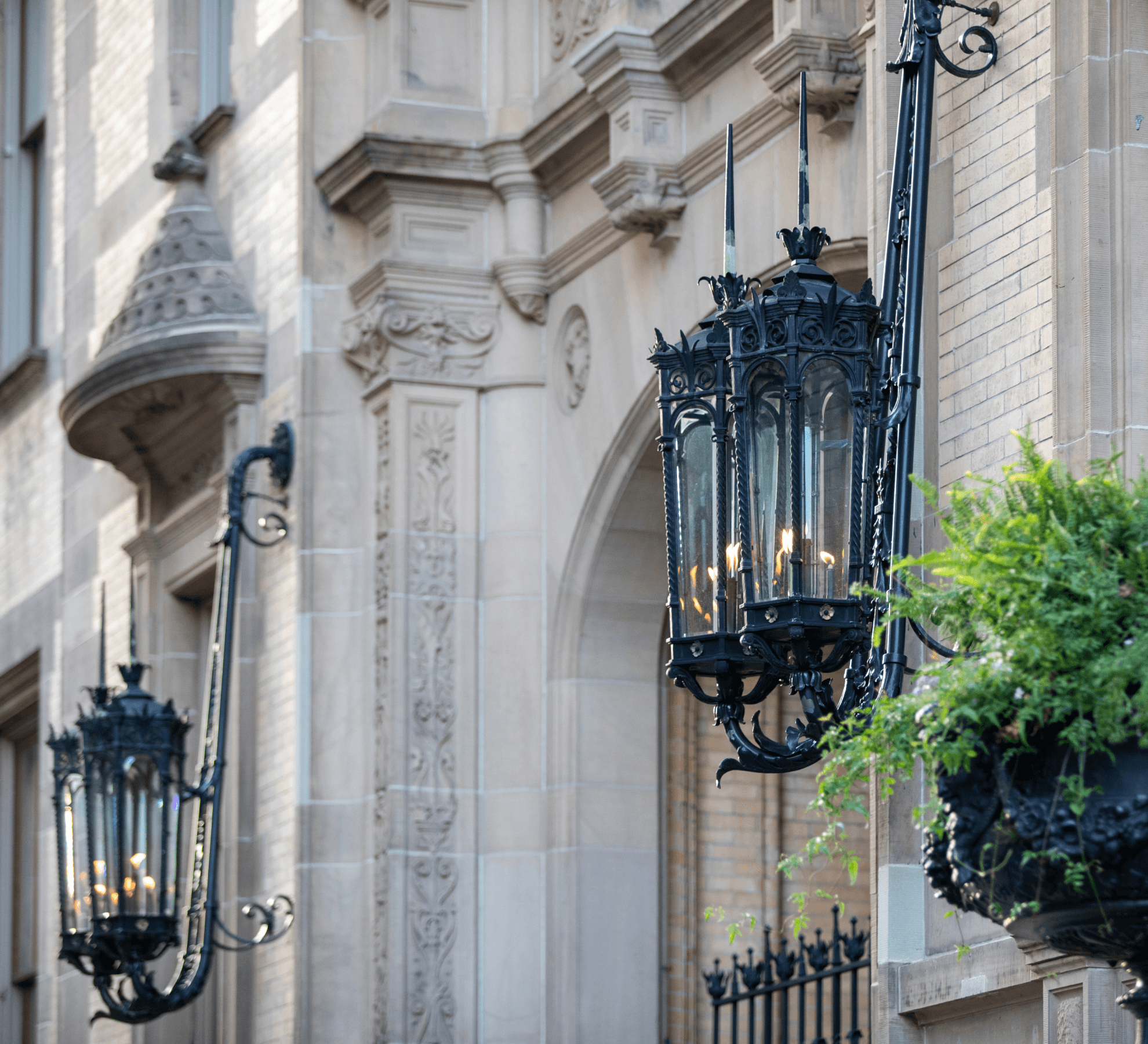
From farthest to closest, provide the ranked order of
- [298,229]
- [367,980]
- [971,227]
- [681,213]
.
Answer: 1. [298,229]
2. [367,980]
3. [681,213]
4. [971,227]

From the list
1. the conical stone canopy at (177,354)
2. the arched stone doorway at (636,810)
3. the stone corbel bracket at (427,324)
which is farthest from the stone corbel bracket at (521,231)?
the conical stone canopy at (177,354)

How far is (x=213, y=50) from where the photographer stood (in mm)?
14023

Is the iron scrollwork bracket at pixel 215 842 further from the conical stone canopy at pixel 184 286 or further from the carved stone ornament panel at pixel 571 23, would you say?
the carved stone ornament panel at pixel 571 23

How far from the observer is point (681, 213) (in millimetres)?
10359

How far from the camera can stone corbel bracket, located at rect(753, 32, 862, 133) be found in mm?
8867

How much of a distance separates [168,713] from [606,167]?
10.2 feet

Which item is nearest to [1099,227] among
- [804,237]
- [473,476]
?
[804,237]

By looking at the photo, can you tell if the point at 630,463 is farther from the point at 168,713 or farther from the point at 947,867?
the point at 947,867

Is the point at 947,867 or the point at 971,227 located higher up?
the point at 971,227

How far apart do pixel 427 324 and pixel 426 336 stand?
0.19ft

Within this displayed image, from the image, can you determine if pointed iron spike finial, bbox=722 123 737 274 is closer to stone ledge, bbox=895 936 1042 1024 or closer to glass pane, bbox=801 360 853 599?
glass pane, bbox=801 360 853 599

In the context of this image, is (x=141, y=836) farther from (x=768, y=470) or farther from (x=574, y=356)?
(x=768, y=470)

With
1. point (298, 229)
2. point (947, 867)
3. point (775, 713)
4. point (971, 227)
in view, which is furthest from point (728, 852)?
point (947, 867)

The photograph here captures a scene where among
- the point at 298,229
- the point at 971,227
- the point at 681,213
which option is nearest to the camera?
the point at 971,227
